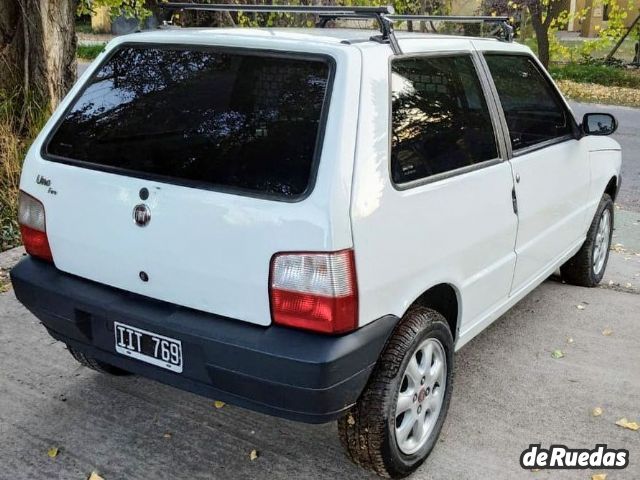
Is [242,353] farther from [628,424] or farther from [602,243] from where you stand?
[602,243]

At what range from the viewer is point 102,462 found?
9.91 feet

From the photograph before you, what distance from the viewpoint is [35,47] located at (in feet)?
21.5

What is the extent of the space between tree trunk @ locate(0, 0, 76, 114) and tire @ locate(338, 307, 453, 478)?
4.94m

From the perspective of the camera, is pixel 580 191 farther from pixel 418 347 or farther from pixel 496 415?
pixel 418 347

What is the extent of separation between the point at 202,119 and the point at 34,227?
0.92 meters

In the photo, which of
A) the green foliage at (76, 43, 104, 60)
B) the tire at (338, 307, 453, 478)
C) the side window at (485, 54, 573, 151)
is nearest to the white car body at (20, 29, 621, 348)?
the tire at (338, 307, 453, 478)

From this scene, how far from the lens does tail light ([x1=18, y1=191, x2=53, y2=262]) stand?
3039 millimetres

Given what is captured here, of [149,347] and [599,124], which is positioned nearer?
[149,347]

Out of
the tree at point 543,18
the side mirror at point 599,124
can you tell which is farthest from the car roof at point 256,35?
the tree at point 543,18

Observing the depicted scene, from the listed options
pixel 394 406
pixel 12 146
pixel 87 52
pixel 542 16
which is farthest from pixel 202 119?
pixel 87 52

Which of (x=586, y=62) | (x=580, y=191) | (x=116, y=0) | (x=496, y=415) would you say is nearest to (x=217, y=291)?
(x=496, y=415)

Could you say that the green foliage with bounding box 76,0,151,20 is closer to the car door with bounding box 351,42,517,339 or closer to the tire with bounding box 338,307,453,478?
the car door with bounding box 351,42,517,339

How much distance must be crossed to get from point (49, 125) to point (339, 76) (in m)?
1.38

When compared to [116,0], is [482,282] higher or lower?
A: lower
